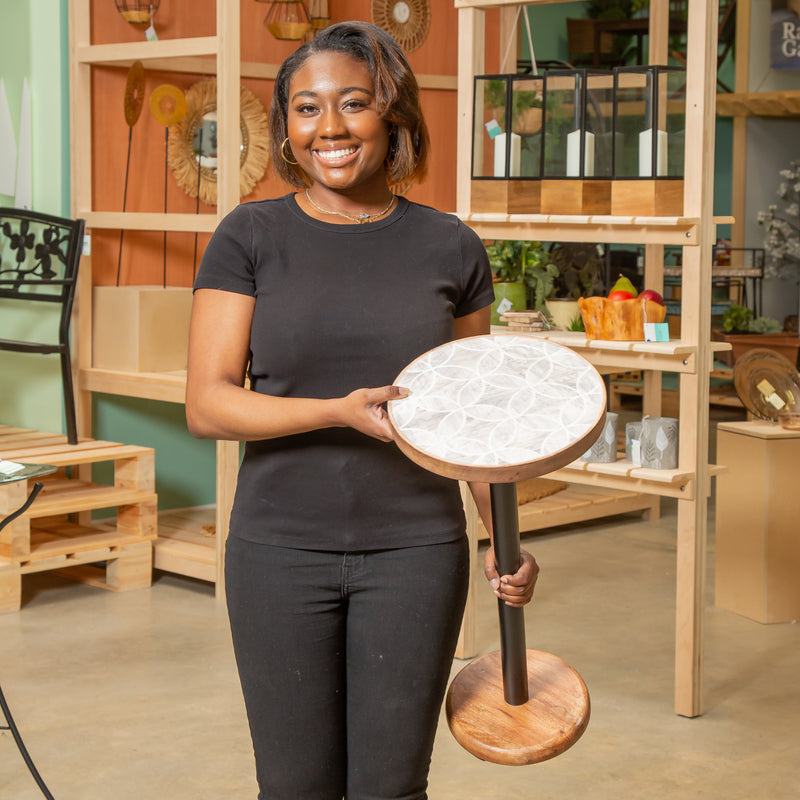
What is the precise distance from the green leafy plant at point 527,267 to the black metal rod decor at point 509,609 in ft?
9.20

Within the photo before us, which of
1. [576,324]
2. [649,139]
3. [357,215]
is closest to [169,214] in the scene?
[576,324]

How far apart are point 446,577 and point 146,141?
13.6ft

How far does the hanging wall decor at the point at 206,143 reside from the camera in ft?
17.5

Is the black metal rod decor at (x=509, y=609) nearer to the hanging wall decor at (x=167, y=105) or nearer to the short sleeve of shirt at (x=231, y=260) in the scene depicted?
the short sleeve of shirt at (x=231, y=260)

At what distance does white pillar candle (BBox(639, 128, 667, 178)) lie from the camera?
3430 mm

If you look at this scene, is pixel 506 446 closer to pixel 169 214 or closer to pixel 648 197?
pixel 648 197

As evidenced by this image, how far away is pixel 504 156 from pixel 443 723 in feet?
5.93

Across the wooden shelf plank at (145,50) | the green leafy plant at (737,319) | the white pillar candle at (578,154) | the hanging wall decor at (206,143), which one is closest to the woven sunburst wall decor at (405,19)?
the hanging wall decor at (206,143)

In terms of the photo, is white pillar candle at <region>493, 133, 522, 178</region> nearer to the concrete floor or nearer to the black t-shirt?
the concrete floor

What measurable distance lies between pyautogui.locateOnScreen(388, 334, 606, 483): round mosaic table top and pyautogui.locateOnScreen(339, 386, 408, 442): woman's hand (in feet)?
0.05

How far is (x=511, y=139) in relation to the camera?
3713 millimetres

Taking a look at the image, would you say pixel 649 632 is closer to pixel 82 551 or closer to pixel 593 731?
pixel 593 731

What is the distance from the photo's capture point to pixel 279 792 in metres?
1.60

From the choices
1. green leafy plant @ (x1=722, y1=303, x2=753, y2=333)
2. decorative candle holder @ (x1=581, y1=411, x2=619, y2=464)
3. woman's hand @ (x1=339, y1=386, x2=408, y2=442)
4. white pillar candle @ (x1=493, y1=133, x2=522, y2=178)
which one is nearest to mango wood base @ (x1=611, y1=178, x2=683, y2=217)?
white pillar candle @ (x1=493, y1=133, x2=522, y2=178)
